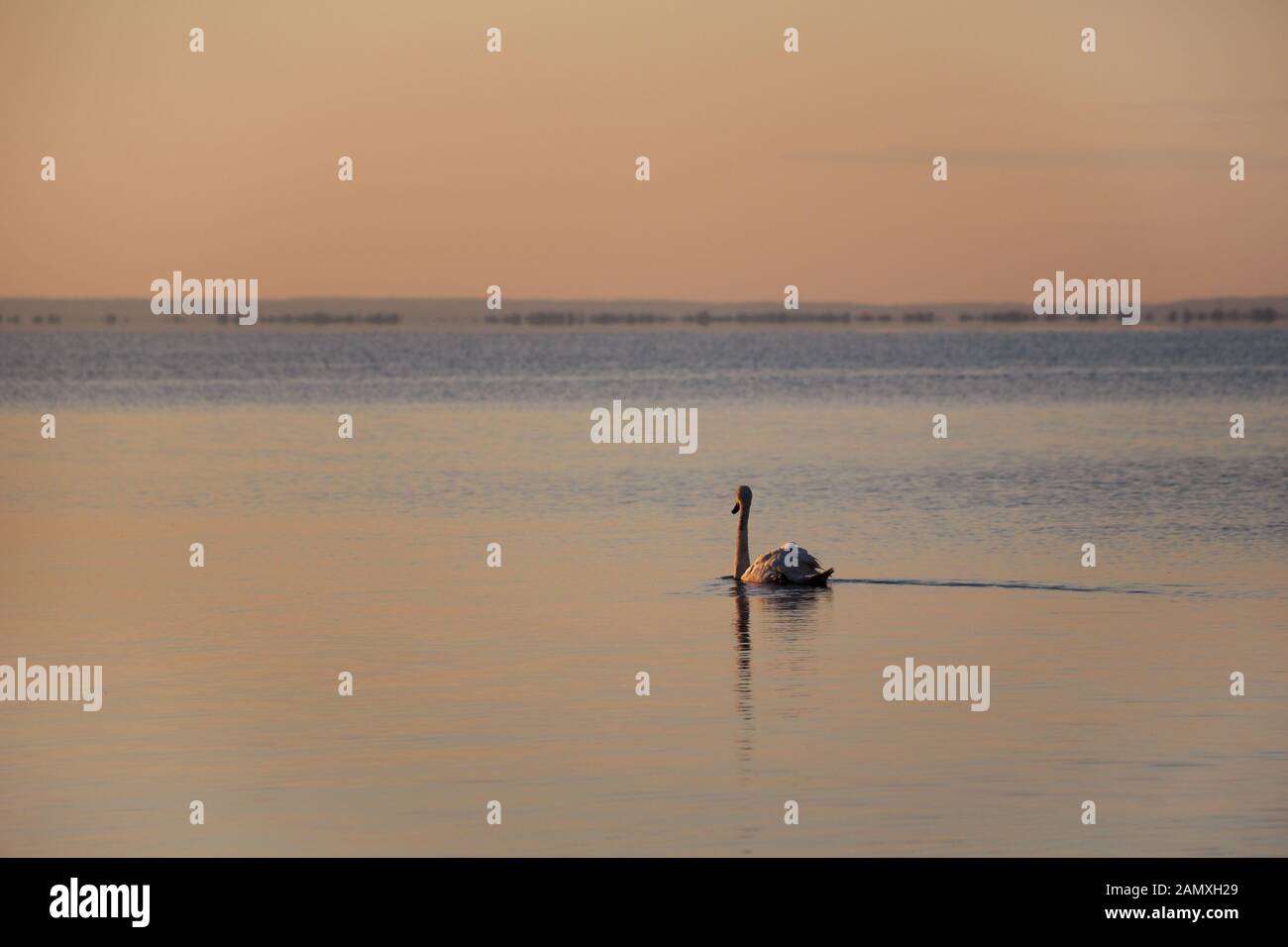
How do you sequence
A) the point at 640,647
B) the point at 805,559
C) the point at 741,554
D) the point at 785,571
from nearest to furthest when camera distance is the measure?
the point at 640,647, the point at 785,571, the point at 805,559, the point at 741,554

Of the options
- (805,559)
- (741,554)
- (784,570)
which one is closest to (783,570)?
(784,570)

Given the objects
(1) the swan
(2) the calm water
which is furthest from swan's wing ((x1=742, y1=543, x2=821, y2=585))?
(2) the calm water

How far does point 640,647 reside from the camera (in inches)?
806

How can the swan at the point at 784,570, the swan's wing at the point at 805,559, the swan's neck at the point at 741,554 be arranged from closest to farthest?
the swan at the point at 784,570
the swan's wing at the point at 805,559
the swan's neck at the point at 741,554

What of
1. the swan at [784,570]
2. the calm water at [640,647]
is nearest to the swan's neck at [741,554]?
Result: the swan at [784,570]

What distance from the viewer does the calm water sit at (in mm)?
14242

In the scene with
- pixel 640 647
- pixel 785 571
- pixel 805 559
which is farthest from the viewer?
pixel 805 559

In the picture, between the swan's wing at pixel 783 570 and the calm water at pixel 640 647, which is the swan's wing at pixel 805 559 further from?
the calm water at pixel 640 647

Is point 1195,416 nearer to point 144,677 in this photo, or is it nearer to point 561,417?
point 561,417

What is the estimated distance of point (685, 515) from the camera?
3384 centimetres

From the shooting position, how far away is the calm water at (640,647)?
1424 cm

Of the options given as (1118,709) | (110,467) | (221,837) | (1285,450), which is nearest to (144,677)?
(221,837)

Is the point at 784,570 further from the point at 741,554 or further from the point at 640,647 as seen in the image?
the point at 640,647

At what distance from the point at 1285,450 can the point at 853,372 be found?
66516 mm
